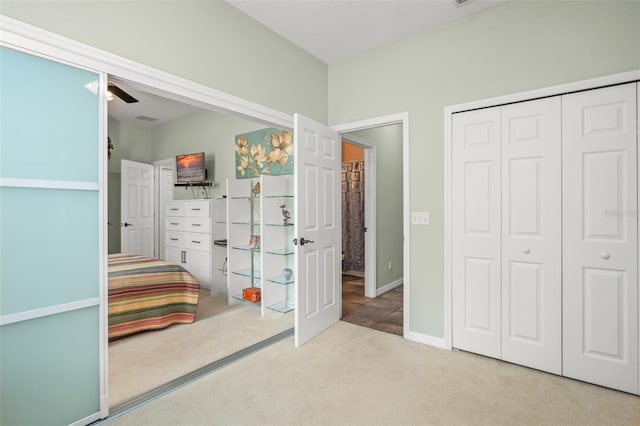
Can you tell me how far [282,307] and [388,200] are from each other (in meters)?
2.26

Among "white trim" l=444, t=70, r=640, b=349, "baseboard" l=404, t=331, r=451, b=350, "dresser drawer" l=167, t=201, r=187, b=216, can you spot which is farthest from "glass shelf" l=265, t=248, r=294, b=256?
"dresser drawer" l=167, t=201, r=187, b=216

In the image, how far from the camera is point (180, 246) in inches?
189

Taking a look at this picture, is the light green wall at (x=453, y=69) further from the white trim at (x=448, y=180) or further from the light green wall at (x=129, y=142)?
the light green wall at (x=129, y=142)

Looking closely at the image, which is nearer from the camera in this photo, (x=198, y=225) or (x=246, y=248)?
(x=246, y=248)

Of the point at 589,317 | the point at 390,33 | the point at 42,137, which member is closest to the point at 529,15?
the point at 390,33

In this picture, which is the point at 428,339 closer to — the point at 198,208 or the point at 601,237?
the point at 601,237

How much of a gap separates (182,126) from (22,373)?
15.4 feet

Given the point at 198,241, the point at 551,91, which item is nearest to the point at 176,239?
the point at 198,241

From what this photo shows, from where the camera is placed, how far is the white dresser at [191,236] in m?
4.37

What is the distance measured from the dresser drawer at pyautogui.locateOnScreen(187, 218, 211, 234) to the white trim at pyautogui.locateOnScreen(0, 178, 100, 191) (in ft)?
8.58

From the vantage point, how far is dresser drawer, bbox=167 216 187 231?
471 cm

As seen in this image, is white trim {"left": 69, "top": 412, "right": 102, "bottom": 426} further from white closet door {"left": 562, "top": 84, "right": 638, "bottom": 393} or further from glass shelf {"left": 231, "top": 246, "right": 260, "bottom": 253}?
white closet door {"left": 562, "top": 84, "right": 638, "bottom": 393}

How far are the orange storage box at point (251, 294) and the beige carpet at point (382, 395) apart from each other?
1.22m

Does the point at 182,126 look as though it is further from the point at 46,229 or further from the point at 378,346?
the point at 378,346
